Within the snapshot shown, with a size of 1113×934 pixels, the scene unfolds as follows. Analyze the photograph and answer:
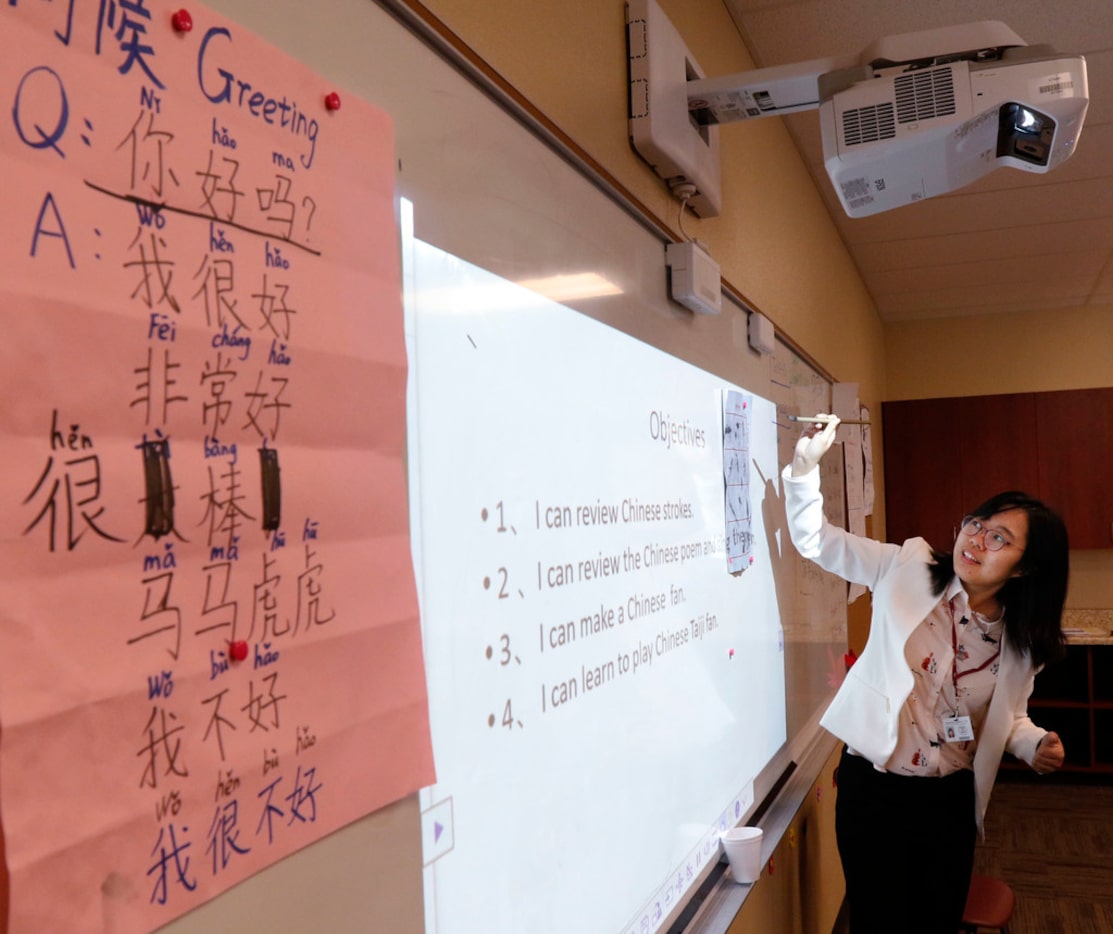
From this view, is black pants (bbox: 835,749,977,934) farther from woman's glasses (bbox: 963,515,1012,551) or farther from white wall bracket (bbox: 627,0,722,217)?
white wall bracket (bbox: 627,0,722,217)

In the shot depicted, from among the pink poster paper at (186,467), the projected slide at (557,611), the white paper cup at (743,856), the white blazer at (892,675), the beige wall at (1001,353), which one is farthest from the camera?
the beige wall at (1001,353)

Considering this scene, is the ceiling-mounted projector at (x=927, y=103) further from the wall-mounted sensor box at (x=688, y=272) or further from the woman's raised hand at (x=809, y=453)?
the woman's raised hand at (x=809, y=453)

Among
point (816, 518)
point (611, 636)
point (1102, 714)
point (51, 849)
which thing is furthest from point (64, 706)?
point (1102, 714)

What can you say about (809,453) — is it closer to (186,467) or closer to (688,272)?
(688,272)

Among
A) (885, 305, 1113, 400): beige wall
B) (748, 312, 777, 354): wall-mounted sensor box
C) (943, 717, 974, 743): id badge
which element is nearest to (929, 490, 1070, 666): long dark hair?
(943, 717, 974, 743): id badge

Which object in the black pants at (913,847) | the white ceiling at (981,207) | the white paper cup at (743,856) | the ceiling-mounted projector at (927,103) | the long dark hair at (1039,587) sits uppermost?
the white ceiling at (981,207)

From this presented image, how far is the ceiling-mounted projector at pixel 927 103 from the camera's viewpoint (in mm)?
1310

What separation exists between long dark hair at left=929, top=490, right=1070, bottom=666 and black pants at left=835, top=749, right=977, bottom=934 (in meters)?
0.36

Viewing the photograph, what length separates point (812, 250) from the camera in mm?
2961

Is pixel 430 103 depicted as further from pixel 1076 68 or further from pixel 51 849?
pixel 1076 68

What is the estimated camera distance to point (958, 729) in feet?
6.85

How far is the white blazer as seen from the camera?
208cm

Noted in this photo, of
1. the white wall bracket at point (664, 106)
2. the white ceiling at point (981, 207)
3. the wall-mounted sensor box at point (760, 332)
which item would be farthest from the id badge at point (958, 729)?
the white ceiling at point (981, 207)

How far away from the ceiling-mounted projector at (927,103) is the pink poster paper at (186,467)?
0.82 meters
